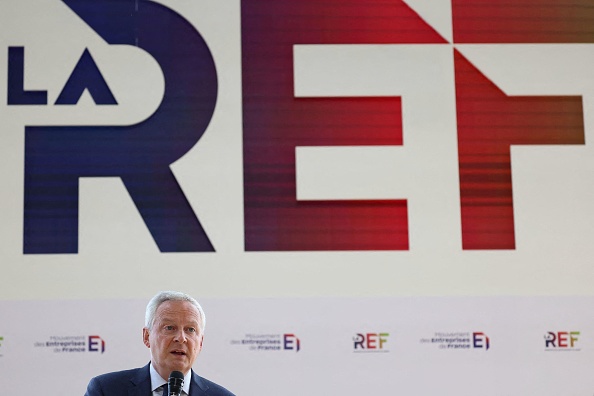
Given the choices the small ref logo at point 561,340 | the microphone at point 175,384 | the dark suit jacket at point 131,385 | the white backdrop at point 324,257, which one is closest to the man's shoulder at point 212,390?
the dark suit jacket at point 131,385

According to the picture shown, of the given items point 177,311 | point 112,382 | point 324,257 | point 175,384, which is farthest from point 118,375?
point 324,257

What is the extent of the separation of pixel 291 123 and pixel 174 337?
1736 mm

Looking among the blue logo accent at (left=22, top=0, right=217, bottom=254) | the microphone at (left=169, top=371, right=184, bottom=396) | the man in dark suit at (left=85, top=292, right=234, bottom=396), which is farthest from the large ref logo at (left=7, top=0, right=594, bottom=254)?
the microphone at (left=169, top=371, right=184, bottom=396)

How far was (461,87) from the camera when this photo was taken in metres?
4.94

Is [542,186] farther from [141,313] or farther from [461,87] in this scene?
[141,313]

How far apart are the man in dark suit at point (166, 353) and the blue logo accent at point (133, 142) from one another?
4.10ft

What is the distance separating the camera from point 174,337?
3.38 meters

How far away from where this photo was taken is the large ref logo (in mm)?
4742

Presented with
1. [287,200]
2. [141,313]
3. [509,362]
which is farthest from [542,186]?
[141,313]

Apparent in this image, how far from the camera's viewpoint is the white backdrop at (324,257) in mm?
4637

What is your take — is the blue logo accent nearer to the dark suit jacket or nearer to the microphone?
the dark suit jacket

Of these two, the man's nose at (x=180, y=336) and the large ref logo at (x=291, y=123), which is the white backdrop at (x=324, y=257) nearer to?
the large ref logo at (x=291, y=123)

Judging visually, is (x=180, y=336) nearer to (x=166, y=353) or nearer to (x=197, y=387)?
(x=166, y=353)

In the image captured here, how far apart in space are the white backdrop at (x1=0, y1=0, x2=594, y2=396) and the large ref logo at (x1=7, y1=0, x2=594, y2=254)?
4cm
